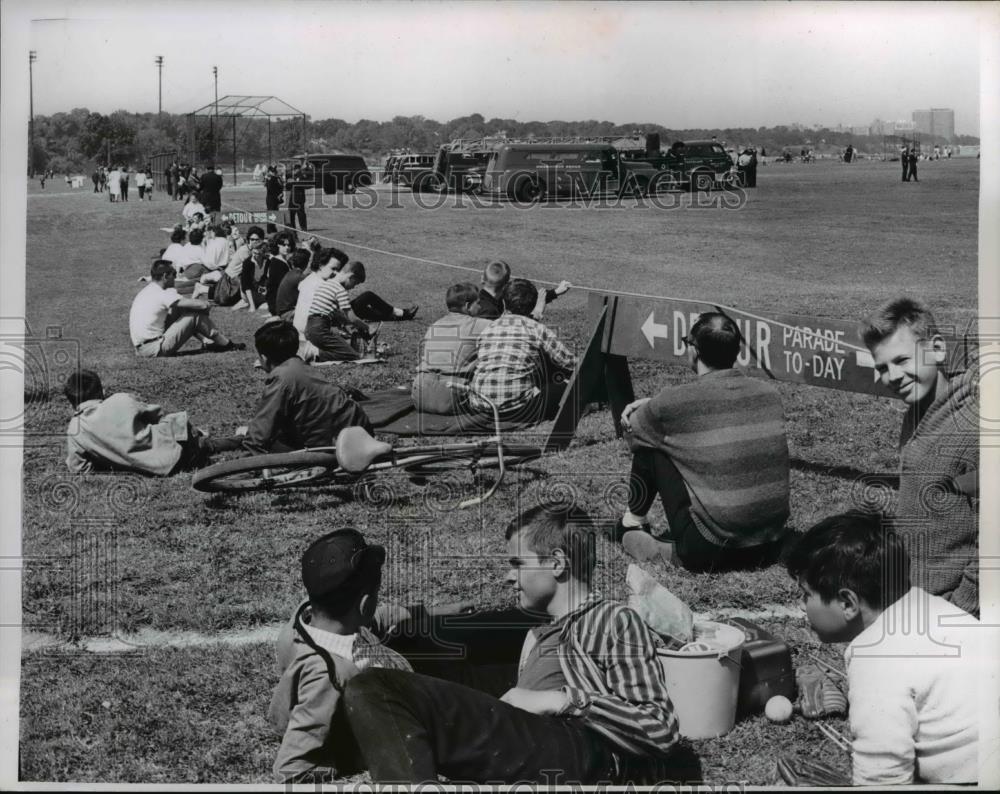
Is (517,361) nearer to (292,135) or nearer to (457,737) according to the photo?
(292,135)

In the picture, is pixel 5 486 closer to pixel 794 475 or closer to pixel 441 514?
pixel 441 514

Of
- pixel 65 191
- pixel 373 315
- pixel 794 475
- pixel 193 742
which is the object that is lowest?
pixel 193 742

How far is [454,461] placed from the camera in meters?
6.29

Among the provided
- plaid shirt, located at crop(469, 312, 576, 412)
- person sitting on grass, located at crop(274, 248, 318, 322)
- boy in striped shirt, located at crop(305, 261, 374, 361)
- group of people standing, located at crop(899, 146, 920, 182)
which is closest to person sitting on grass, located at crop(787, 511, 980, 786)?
plaid shirt, located at crop(469, 312, 576, 412)

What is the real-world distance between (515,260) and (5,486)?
28.1ft

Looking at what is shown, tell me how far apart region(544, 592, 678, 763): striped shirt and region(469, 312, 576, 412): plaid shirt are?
3.43 metres

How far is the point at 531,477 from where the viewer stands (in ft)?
20.5

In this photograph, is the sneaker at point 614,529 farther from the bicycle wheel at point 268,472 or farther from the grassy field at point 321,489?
the bicycle wheel at point 268,472

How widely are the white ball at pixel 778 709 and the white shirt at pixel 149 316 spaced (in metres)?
6.88

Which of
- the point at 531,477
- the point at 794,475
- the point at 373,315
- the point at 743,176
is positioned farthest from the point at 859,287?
the point at 531,477

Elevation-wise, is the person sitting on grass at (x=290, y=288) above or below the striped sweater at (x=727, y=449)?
above

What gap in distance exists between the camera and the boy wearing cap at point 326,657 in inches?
136

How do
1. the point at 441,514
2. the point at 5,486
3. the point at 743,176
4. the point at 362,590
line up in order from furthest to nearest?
the point at 743,176 → the point at 441,514 → the point at 5,486 → the point at 362,590

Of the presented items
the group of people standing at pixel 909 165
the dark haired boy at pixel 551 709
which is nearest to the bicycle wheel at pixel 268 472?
the dark haired boy at pixel 551 709
